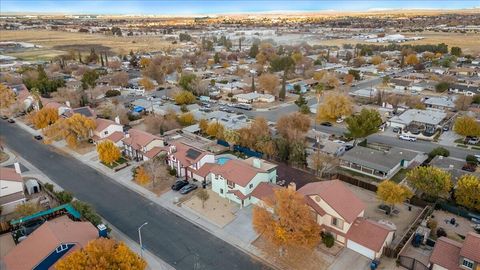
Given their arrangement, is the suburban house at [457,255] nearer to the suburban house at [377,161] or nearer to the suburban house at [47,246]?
the suburban house at [377,161]

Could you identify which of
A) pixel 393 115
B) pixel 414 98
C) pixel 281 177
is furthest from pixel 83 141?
pixel 414 98

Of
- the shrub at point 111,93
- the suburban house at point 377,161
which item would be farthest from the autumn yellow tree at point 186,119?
the shrub at point 111,93

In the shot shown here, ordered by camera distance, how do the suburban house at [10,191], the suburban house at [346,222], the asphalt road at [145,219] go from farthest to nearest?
the suburban house at [10,191] → the asphalt road at [145,219] → the suburban house at [346,222]

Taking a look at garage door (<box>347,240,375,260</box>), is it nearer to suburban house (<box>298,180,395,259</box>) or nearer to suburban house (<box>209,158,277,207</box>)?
suburban house (<box>298,180,395,259</box>)

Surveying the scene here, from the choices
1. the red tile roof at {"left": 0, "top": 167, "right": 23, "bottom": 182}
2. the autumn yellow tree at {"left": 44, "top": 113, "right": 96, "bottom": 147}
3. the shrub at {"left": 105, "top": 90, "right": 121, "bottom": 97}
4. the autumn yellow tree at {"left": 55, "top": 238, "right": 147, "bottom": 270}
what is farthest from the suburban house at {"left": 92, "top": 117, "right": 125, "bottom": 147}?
the shrub at {"left": 105, "top": 90, "right": 121, "bottom": 97}

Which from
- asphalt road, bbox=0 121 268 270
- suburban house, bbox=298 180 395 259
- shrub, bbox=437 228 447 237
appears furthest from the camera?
shrub, bbox=437 228 447 237

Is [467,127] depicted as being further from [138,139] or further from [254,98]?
[138,139]
